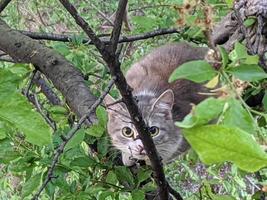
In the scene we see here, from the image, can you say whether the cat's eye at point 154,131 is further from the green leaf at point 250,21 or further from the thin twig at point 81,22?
the thin twig at point 81,22

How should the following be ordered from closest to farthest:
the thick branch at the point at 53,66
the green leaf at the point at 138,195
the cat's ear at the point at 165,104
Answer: the green leaf at the point at 138,195 → the thick branch at the point at 53,66 → the cat's ear at the point at 165,104

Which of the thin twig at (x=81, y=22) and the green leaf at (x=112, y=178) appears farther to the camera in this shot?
the green leaf at (x=112, y=178)

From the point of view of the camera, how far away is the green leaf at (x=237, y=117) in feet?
1.72

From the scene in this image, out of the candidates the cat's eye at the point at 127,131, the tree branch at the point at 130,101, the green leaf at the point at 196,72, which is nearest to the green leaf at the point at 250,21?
the tree branch at the point at 130,101

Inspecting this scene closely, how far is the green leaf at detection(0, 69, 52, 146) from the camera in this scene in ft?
1.86

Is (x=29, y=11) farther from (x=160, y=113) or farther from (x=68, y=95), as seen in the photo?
(x=68, y=95)

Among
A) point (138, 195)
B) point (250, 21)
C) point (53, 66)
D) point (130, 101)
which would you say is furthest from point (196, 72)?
point (53, 66)

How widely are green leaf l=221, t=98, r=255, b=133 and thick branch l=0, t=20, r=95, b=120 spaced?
1.29 meters

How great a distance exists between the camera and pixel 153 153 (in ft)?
3.88

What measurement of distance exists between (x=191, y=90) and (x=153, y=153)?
1706 millimetres

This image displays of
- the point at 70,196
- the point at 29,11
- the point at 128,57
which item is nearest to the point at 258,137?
the point at 70,196

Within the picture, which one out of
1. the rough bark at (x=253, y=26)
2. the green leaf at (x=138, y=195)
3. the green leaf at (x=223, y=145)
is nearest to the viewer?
the green leaf at (x=223, y=145)

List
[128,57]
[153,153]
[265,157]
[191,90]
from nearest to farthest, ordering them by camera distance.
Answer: [265,157], [153,153], [191,90], [128,57]

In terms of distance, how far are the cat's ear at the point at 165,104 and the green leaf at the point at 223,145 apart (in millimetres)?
2248
